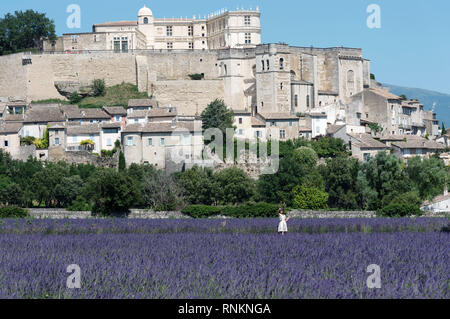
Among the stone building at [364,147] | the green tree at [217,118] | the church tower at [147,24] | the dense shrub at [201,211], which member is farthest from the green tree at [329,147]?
the church tower at [147,24]

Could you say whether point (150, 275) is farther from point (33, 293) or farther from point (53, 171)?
point (53, 171)

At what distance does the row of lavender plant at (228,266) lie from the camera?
13727mm

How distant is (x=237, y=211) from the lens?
36469mm

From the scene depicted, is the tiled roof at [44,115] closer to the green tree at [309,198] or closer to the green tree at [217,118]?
the green tree at [217,118]

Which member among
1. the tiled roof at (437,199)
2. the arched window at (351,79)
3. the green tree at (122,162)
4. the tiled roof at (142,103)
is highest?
the arched window at (351,79)

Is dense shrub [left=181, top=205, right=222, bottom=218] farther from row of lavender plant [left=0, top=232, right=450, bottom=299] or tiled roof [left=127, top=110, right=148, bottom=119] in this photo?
tiled roof [left=127, top=110, right=148, bottom=119]

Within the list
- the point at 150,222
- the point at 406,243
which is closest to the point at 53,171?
the point at 150,222

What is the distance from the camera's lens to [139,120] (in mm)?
52938

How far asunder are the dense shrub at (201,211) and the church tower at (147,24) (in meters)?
36.5

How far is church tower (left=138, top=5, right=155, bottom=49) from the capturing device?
71000 mm

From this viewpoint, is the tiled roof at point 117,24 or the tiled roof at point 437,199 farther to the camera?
the tiled roof at point 117,24

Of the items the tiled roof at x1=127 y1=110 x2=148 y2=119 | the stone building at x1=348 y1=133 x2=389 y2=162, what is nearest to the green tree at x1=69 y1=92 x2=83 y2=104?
the tiled roof at x1=127 y1=110 x2=148 y2=119

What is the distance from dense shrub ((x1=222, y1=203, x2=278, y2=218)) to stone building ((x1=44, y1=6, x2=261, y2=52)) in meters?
31.0

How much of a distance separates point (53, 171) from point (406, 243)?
28.3m
